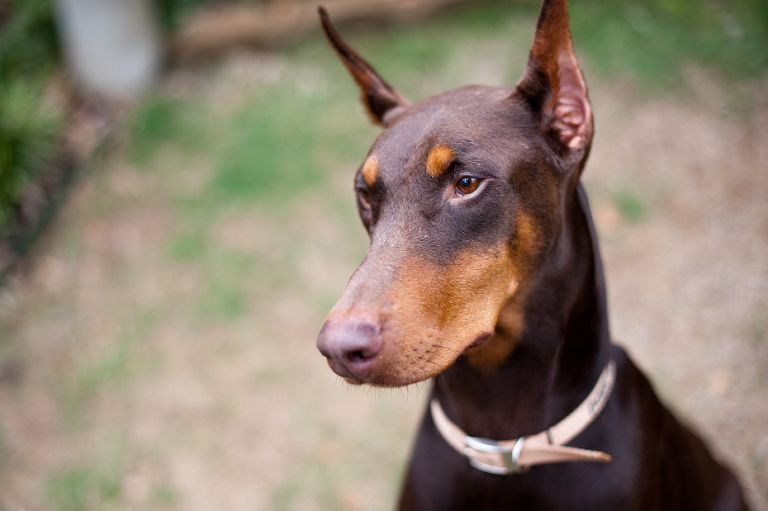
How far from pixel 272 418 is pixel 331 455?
0.50m

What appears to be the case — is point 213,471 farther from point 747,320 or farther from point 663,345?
point 747,320

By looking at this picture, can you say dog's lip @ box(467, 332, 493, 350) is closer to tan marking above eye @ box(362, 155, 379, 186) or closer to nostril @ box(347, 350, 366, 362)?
nostril @ box(347, 350, 366, 362)

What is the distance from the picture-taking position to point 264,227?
198 inches

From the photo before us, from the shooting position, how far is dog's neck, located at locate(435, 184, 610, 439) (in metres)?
1.87

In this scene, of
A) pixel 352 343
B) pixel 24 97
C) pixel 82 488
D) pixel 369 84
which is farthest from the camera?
pixel 24 97

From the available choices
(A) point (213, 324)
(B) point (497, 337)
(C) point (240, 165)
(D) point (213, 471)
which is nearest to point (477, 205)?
(B) point (497, 337)

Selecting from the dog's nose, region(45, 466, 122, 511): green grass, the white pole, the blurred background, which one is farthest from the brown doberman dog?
the white pole

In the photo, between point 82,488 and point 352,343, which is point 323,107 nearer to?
point 82,488

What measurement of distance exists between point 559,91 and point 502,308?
68 centimetres

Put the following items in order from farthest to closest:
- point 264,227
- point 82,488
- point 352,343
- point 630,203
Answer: point 264,227, point 630,203, point 82,488, point 352,343

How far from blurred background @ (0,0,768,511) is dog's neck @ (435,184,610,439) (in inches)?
A: 66.4

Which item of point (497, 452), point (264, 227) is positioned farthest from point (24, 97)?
point (497, 452)

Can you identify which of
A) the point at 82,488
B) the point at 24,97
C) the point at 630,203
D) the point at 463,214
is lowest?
the point at 82,488

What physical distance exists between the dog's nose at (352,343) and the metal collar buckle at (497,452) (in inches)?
25.1
